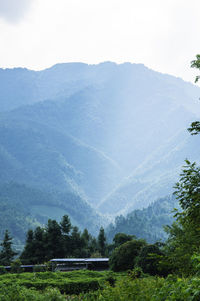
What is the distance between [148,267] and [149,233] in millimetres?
155388

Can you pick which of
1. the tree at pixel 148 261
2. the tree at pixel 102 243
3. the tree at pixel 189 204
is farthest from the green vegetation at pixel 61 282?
the tree at pixel 102 243

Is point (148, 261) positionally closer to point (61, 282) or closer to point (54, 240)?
point (61, 282)

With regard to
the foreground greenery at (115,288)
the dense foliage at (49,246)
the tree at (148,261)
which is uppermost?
the dense foliage at (49,246)

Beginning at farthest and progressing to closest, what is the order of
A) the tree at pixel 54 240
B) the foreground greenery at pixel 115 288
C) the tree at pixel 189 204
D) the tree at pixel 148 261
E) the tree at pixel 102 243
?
the tree at pixel 102 243 < the tree at pixel 54 240 < the tree at pixel 148 261 < the tree at pixel 189 204 < the foreground greenery at pixel 115 288

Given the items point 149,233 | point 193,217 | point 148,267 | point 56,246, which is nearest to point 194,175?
point 193,217

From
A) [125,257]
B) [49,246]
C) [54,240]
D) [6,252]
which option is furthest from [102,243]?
[125,257]

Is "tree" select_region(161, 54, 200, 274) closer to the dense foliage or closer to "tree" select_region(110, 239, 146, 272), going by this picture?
"tree" select_region(110, 239, 146, 272)

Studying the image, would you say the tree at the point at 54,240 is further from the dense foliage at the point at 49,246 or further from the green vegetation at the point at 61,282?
the green vegetation at the point at 61,282

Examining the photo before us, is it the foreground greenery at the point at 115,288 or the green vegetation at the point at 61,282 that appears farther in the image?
the green vegetation at the point at 61,282

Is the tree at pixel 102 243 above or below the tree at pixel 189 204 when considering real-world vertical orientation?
above

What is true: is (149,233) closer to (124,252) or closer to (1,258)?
(1,258)

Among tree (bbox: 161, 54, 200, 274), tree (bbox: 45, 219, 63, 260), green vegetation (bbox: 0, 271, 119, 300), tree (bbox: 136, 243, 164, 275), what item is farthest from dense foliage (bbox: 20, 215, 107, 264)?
tree (bbox: 161, 54, 200, 274)

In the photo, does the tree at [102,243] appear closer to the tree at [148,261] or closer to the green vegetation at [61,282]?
the tree at [148,261]

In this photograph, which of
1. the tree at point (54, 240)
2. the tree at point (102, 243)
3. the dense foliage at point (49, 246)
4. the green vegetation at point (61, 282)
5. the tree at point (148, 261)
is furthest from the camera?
the tree at point (102, 243)
